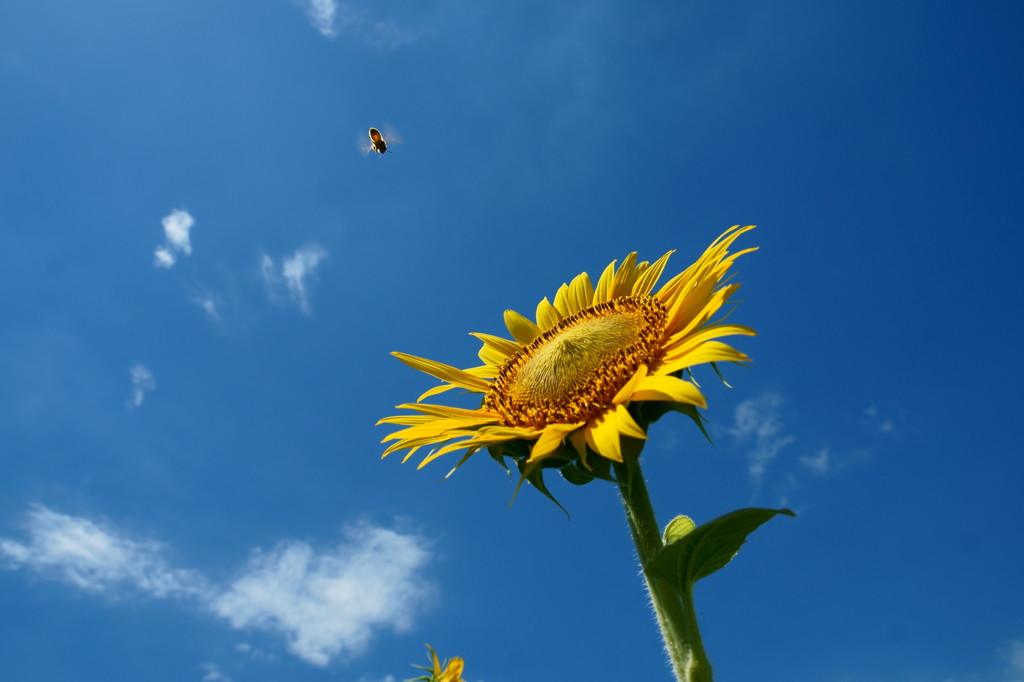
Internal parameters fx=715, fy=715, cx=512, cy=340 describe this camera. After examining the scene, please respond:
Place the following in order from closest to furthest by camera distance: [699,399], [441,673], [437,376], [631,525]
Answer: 1. [699,399]
2. [631,525]
3. [437,376]
4. [441,673]

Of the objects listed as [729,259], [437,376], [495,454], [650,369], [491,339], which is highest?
[491,339]

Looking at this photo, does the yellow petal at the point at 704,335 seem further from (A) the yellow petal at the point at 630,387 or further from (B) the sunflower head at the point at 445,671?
(B) the sunflower head at the point at 445,671

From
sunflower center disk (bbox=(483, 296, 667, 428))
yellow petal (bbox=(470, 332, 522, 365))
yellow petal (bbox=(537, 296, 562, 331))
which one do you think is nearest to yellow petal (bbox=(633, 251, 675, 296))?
sunflower center disk (bbox=(483, 296, 667, 428))

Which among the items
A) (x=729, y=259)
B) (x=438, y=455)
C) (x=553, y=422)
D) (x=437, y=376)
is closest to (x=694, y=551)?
(x=553, y=422)

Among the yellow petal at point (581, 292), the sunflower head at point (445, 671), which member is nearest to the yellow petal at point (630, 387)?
the yellow petal at point (581, 292)

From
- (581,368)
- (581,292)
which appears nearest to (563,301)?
(581,292)

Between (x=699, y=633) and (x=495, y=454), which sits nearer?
(x=699, y=633)

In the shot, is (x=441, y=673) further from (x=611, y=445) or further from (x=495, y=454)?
(x=611, y=445)

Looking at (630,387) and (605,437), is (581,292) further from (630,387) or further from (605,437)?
(605,437)
